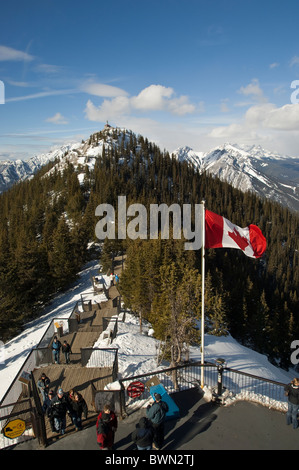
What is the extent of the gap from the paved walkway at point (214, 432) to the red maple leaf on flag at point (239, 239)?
18.4 feet

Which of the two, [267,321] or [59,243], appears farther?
[267,321]

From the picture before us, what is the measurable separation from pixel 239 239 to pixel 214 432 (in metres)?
6.56

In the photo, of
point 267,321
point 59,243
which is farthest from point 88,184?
point 267,321

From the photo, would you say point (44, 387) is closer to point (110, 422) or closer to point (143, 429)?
point (110, 422)

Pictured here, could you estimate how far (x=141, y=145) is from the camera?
14112cm

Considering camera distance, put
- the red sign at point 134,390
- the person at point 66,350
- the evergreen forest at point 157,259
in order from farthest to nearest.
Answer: the evergreen forest at point 157,259 < the person at point 66,350 < the red sign at point 134,390

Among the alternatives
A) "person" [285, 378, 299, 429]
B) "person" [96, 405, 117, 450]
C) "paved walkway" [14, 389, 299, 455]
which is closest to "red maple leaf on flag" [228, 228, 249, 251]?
"person" [285, 378, 299, 429]

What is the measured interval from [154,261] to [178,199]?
8597 centimetres

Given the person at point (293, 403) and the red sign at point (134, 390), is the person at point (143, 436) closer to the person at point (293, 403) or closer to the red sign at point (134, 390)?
the red sign at point (134, 390)

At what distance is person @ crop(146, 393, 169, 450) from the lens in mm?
7211

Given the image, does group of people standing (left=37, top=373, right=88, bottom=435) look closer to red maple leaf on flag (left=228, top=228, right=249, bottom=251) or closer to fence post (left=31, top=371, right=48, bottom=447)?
fence post (left=31, top=371, right=48, bottom=447)

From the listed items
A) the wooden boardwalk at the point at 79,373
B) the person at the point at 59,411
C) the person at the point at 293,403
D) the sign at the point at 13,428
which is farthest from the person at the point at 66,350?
the person at the point at 293,403

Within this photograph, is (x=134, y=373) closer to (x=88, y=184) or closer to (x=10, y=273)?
(x=10, y=273)

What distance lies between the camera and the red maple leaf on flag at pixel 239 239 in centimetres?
1084
